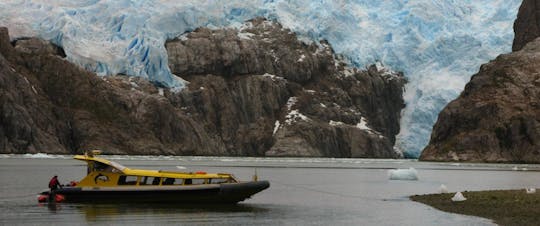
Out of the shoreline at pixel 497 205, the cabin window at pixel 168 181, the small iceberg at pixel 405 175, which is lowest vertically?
the shoreline at pixel 497 205

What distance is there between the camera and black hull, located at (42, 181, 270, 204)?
57156mm

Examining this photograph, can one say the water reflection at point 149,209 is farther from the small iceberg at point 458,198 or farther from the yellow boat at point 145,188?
the small iceberg at point 458,198

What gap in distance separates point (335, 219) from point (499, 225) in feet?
31.8

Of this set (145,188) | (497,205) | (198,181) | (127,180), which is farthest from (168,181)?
(497,205)

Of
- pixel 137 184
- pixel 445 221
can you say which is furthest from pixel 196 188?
pixel 445 221

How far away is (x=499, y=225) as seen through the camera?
147 ft

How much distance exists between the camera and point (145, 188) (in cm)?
5719

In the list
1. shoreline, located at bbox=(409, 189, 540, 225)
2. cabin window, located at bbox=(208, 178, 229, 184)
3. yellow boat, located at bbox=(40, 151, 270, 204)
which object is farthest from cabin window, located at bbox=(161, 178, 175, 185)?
shoreline, located at bbox=(409, 189, 540, 225)

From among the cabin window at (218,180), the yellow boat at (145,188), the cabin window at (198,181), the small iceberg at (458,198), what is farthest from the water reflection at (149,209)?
the small iceberg at (458,198)

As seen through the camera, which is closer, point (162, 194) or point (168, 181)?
point (162, 194)

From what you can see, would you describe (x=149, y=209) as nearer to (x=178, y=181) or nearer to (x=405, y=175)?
(x=178, y=181)

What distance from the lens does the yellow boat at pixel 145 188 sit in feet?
188

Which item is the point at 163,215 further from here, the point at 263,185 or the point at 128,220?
the point at 263,185

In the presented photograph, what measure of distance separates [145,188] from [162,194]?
1209 mm
